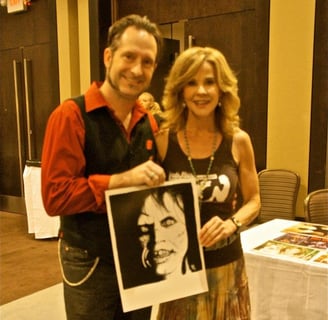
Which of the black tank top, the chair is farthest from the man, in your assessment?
the chair

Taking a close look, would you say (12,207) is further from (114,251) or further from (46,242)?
(114,251)

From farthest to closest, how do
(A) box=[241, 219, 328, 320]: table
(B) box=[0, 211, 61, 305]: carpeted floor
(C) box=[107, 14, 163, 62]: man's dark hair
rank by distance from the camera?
1. (B) box=[0, 211, 61, 305]: carpeted floor
2. (A) box=[241, 219, 328, 320]: table
3. (C) box=[107, 14, 163, 62]: man's dark hair

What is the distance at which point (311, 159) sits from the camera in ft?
12.6

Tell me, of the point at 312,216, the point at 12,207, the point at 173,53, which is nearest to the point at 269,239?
the point at 312,216

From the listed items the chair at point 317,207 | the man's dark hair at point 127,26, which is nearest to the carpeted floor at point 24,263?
the chair at point 317,207

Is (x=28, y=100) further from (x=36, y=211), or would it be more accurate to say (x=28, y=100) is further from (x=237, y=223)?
(x=237, y=223)

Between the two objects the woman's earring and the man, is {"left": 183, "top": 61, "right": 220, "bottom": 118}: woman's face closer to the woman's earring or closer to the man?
the man

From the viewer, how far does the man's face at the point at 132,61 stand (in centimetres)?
129

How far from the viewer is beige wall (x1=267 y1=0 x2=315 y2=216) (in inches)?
150

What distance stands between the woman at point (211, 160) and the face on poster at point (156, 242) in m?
0.08

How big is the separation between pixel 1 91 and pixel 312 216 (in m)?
5.05

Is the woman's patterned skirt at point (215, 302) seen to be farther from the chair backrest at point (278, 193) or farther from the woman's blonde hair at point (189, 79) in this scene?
the chair backrest at point (278, 193)

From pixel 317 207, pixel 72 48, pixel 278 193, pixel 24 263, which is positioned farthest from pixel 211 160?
pixel 72 48

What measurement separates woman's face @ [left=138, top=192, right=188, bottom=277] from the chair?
2023 millimetres
